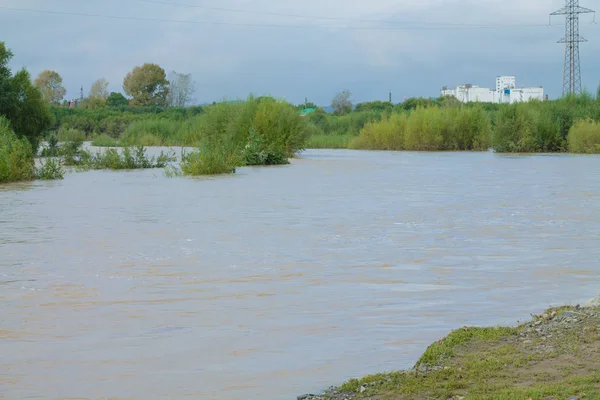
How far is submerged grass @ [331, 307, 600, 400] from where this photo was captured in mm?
4750

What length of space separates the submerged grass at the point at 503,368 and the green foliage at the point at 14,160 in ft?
66.6

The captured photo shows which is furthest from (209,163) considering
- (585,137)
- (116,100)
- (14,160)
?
(116,100)

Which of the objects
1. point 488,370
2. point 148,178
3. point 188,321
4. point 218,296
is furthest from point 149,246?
point 148,178

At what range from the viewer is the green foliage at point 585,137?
4222cm

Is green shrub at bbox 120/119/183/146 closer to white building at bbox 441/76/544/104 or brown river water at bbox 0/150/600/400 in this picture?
brown river water at bbox 0/150/600/400

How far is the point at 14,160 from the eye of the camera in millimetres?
24281

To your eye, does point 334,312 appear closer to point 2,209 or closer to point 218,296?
point 218,296

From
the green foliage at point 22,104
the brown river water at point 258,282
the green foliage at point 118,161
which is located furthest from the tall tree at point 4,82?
the brown river water at point 258,282

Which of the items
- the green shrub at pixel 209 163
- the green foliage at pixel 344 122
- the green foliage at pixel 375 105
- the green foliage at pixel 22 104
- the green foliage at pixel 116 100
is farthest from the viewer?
the green foliage at pixel 116 100

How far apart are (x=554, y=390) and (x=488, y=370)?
0.65 metres

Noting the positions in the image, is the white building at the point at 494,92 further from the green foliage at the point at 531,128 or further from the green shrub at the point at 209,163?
the green shrub at the point at 209,163

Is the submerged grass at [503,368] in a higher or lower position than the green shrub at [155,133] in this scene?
lower

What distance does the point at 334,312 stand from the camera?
7711mm

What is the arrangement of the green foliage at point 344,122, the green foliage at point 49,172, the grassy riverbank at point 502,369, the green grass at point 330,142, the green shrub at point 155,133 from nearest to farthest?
the grassy riverbank at point 502,369 < the green foliage at point 49,172 < the green shrub at point 155,133 < the green grass at point 330,142 < the green foliage at point 344,122
